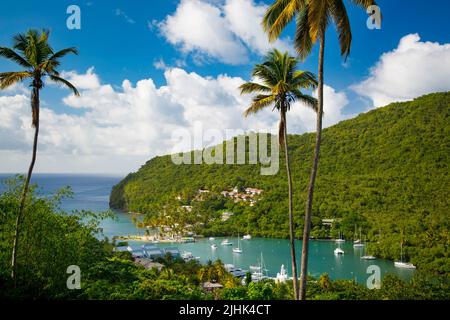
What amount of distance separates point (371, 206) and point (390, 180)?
5232 millimetres

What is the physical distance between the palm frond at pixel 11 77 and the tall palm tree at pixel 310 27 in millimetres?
5463

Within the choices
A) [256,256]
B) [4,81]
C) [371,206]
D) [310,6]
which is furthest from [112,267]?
[371,206]

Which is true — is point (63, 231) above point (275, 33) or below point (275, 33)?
below

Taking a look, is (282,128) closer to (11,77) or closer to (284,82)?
(284,82)

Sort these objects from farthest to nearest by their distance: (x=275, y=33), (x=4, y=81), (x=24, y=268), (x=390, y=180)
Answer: (x=390, y=180)
(x=24, y=268)
(x=4, y=81)
(x=275, y=33)

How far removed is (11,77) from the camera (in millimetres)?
8297

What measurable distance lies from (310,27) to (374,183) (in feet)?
166

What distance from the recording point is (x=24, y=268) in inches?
351

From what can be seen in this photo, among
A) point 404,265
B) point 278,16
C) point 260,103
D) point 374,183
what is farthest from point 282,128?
point 374,183

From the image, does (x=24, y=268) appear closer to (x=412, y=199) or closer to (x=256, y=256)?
(x=256, y=256)

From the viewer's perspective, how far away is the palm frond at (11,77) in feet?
27.1

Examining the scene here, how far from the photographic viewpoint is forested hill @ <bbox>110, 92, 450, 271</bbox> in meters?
42.2

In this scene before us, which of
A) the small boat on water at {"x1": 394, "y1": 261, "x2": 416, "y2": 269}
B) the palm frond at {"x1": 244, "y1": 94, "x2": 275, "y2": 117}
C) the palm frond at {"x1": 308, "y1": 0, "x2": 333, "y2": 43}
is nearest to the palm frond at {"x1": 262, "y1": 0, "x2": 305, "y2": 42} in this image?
the palm frond at {"x1": 308, "y1": 0, "x2": 333, "y2": 43}

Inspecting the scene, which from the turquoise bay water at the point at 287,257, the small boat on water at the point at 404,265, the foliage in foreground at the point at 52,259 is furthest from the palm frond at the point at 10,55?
the small boat on water at the point at 404,265
